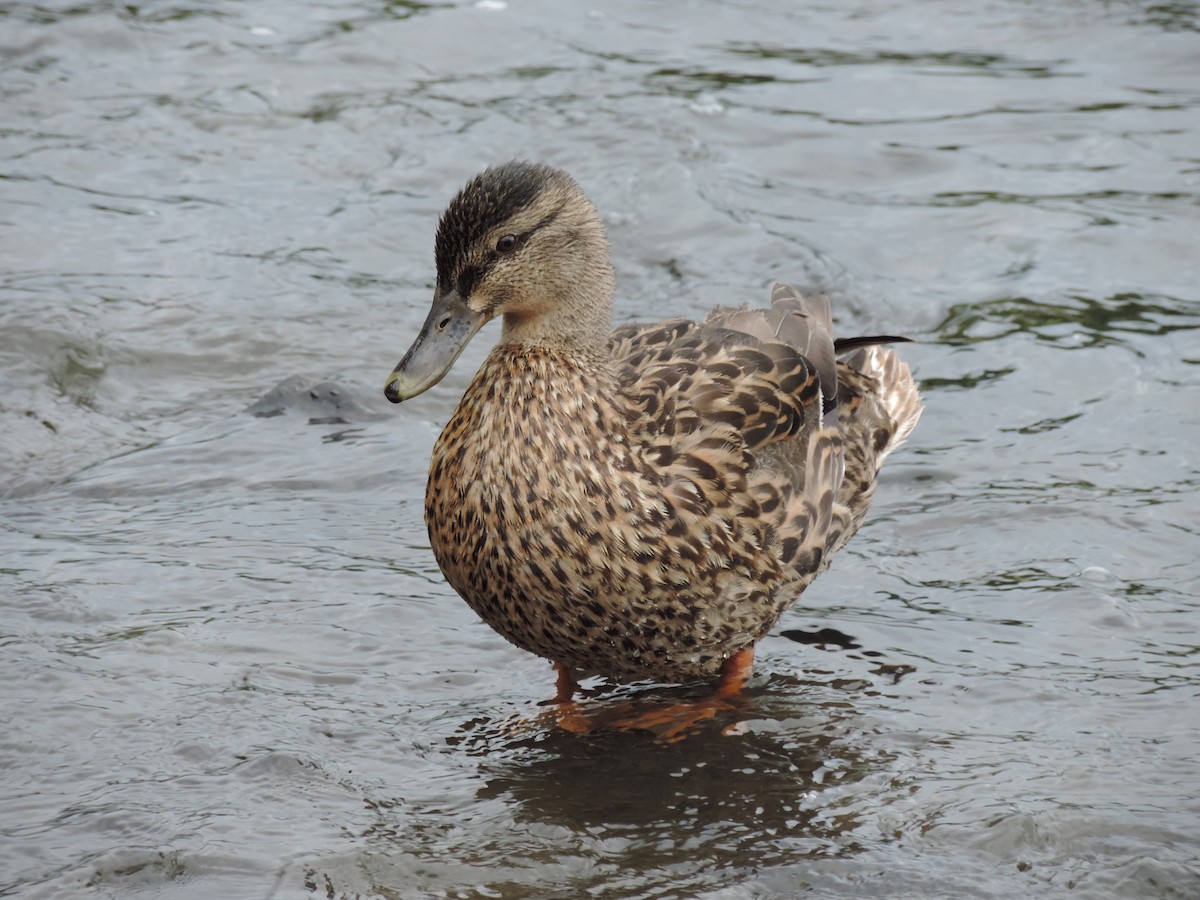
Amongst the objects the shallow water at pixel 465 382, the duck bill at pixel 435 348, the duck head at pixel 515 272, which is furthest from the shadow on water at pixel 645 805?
the duck head at pixel 515 272

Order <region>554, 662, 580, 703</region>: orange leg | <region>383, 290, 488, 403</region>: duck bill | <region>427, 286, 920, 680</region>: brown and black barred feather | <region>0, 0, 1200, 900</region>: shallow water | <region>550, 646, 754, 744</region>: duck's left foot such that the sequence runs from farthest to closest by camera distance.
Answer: <region>554, 662, 580, 703</region>: orange leg
<region>550, 646, 754, 744</region>: duck's left foot
<region>383, 290, 488, 403</region>: duck bill
<region>427, 286, 920, 680</region>: brown and black barred feather
<region>0, 0, 1200, 900</region>: shallow water

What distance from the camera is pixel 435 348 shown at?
5141 mm

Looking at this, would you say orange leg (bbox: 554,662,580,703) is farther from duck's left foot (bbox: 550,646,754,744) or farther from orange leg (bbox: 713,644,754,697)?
orange leg (bbox: 713,644,754,697)

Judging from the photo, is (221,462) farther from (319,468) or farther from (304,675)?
(304,675)

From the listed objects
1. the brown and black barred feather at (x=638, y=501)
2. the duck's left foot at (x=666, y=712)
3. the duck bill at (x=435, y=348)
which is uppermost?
the duck bill at (x=435, y=348)

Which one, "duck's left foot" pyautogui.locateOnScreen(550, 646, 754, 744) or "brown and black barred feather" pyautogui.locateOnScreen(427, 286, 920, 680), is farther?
"duck's left foot" pyautogui.locateOnScreen(550, 646, 754, 744)

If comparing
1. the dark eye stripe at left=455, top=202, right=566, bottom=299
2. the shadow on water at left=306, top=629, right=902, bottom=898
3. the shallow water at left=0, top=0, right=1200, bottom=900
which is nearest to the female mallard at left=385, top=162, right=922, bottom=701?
the dark eye stripe at left=455, top=202, right=566, bottom=299

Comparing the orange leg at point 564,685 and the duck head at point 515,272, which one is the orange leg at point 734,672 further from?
the duck head at point 515,272

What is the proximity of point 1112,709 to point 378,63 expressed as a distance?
24.3 feet

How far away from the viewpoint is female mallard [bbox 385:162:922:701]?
500 centimetres

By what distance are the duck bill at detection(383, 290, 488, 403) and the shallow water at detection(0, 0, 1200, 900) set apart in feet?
3.52

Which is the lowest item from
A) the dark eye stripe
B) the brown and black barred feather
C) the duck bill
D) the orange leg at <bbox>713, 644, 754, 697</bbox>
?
the orange leg at <bbox>713, 644, 754, 697</bbox>

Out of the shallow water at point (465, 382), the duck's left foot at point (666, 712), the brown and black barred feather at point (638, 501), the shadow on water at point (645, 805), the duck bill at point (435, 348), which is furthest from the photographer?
the duck's left foot at point (666, 712)

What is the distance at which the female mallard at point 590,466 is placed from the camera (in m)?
5.00
